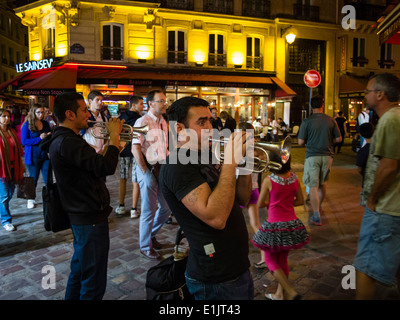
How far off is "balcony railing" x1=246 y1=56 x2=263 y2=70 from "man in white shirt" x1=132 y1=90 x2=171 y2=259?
16.2 metres

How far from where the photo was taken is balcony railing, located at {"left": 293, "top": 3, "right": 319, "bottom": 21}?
2078 centimetres

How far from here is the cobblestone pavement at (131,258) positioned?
11.6 feet

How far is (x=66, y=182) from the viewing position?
2656 millimetres

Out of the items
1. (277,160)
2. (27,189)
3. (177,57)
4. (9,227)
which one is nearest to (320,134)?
(277,160)

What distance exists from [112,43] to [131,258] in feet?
50.5

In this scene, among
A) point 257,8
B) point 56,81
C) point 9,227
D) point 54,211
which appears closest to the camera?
point 54,211

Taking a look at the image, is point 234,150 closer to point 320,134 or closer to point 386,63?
point 320,134

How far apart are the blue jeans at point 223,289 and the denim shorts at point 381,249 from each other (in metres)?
1.29

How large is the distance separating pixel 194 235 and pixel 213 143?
1.06 metres

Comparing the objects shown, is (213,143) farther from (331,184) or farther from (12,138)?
(331,184)

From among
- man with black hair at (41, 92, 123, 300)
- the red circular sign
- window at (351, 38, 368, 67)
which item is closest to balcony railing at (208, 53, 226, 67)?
the red circular sign

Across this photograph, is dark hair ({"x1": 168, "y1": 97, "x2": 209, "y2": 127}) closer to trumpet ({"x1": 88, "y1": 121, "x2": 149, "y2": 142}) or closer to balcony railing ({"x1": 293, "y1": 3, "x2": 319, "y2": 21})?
trumpet ({"x1": 88, "y1": 121, "x2": 149, "y2": 142})

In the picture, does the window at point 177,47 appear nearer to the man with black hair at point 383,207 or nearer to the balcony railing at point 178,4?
the balcony railing at point 178,4

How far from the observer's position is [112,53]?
56.4 ft
